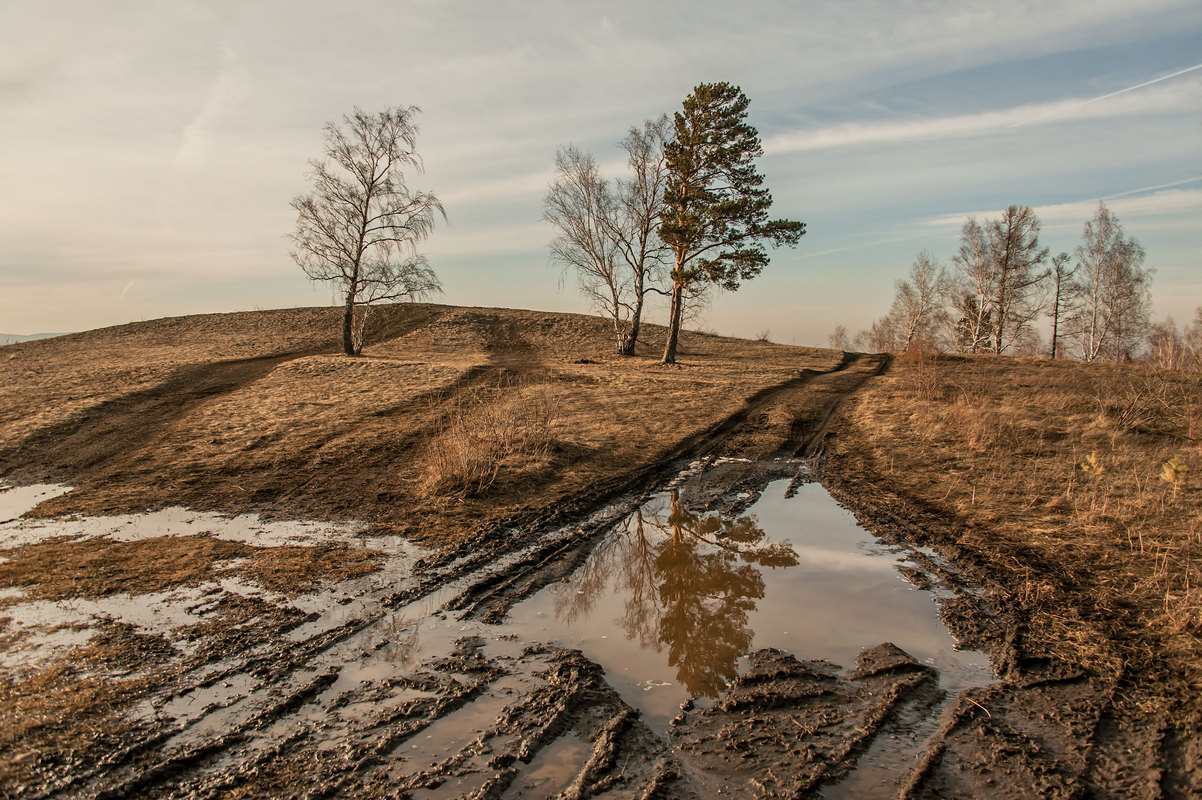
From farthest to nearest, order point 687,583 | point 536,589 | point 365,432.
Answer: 1. point 365,432
2. point 687,583
3. point 536,589

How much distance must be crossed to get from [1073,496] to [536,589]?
7.54 meters

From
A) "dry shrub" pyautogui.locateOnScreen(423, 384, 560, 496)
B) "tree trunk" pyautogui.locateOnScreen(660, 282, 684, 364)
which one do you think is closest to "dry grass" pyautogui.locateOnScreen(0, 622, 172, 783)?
"dry shrub" pyautogui.locateOnScreen(423, 384, 560, 496)

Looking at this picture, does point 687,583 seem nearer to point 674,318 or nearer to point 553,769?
point 553,769

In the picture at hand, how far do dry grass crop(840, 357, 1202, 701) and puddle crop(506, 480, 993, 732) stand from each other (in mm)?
1044

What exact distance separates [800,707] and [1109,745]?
1.76 m

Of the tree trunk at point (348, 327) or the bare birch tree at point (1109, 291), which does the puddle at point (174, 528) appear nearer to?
the tree trunk at point (348, 327)

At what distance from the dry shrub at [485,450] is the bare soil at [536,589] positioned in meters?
0.08

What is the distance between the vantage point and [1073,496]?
8.45 metres

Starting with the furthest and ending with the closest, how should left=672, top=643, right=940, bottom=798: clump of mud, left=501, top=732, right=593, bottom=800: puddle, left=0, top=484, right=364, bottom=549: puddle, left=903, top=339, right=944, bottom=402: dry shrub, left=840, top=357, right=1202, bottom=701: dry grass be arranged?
left=903, top=339, right=944, bottom=402: dry shrub < left=0, top=484, right=364, bottom=549: puddle < left=840, top=357, right=1202, bottom=701: dry grass < left=672, top=643, right=940, bottom=798: clump of mud < left=501, top=732, right=593, bottom=800: puddle

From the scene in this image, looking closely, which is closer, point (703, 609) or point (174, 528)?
point (703, 609)

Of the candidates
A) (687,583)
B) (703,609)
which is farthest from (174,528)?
(703,609)

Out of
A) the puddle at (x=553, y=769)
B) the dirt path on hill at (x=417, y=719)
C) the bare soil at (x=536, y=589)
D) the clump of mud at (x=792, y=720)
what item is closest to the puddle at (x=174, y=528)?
the bare soil at (x=536, y=589)

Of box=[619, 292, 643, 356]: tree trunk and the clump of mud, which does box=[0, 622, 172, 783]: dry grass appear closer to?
the clump of mud

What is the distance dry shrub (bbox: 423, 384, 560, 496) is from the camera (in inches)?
367
